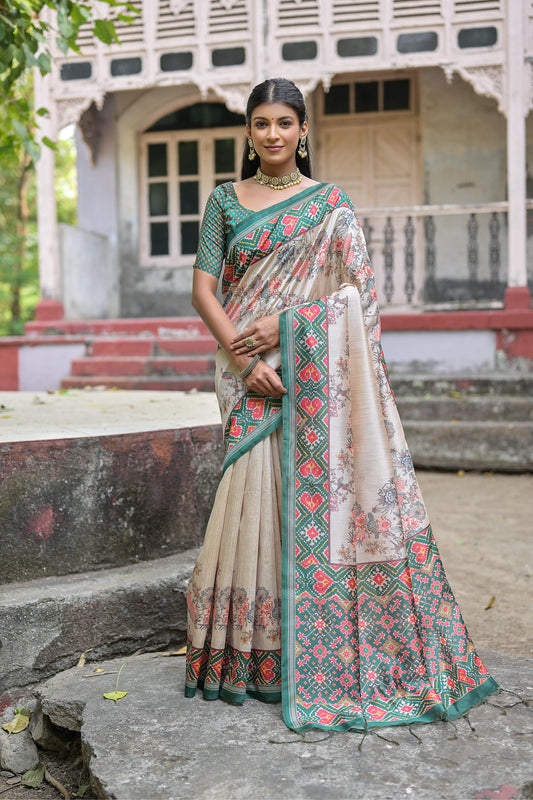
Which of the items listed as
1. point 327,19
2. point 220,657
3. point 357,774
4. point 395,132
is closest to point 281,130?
point 220,657

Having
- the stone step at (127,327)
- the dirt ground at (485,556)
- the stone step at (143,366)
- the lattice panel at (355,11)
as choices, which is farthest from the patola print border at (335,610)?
the lattice panel at (355,11)

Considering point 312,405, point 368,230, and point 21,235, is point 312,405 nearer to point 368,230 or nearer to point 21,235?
point 368,230

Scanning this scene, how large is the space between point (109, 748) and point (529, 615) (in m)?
2.14

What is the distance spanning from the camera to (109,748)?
1.99m

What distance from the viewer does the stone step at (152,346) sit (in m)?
7.67

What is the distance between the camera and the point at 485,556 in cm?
434

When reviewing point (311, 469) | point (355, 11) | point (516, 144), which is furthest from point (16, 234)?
point (311, 469)

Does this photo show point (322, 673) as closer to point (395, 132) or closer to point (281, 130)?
point (281, 130)

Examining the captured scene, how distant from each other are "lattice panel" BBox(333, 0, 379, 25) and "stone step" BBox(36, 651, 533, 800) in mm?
6829

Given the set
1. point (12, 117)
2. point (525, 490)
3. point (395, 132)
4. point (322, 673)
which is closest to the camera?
point (322, 673)

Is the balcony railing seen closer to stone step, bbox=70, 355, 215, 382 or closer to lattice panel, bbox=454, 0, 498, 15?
lattice panel, bbox=454, 0, 498, 15

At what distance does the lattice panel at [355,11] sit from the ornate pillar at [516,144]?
1206 millimetres

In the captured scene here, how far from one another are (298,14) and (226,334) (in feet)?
Result: 21.5

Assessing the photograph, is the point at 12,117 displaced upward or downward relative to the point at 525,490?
upward
